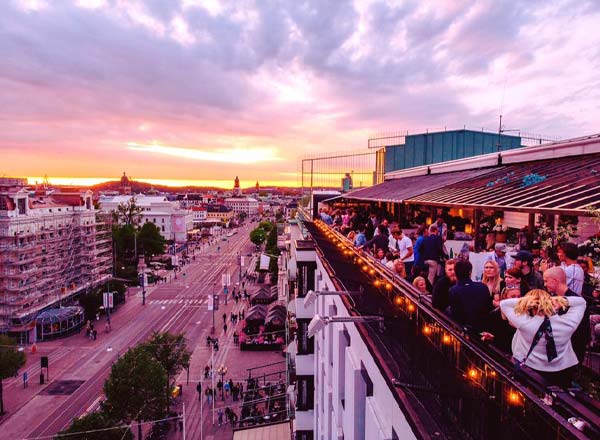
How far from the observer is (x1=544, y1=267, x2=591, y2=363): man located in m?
4.00

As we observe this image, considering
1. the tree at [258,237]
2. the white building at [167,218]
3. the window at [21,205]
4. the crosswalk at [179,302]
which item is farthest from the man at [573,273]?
the white building at [167,218]

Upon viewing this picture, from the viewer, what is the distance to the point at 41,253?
51219 mm

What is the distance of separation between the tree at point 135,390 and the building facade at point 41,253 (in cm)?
2790

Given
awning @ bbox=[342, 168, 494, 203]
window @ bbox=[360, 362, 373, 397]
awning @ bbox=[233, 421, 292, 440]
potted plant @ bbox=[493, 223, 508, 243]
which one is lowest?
awning @ bbox=[233, 421, 292, 440]

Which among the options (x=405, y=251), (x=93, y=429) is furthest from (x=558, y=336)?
(x=93, y=429)

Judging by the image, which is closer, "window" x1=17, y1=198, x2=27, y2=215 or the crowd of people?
the crowd of people

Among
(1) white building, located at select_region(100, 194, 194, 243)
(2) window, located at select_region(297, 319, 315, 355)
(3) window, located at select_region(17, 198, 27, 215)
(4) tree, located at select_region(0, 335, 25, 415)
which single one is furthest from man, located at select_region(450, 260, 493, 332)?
(1) white building, located at select_region(100, 194, 194, 243)

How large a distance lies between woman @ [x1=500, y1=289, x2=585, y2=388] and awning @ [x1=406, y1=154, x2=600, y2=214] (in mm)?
3985

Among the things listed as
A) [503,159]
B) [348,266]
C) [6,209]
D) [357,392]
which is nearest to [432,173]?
[503,159]

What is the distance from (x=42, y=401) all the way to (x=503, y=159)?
35.5 m

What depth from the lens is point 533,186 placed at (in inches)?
424

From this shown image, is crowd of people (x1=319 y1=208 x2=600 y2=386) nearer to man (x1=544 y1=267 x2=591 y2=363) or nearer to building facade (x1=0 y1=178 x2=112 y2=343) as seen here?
man (x1=544 y1=267 x2=591 y2=363)

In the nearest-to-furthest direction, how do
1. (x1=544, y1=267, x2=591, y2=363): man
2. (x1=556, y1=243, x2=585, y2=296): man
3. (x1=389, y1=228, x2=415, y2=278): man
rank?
(x1=544, y1=267, x2=591, y2=363): man → (x1=556, y1=243, x2=585, y2=296): man → (x1=389, y1=228, x2=415, y2=278): man

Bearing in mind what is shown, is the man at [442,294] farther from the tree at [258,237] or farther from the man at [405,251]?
the tree at [258,237]
